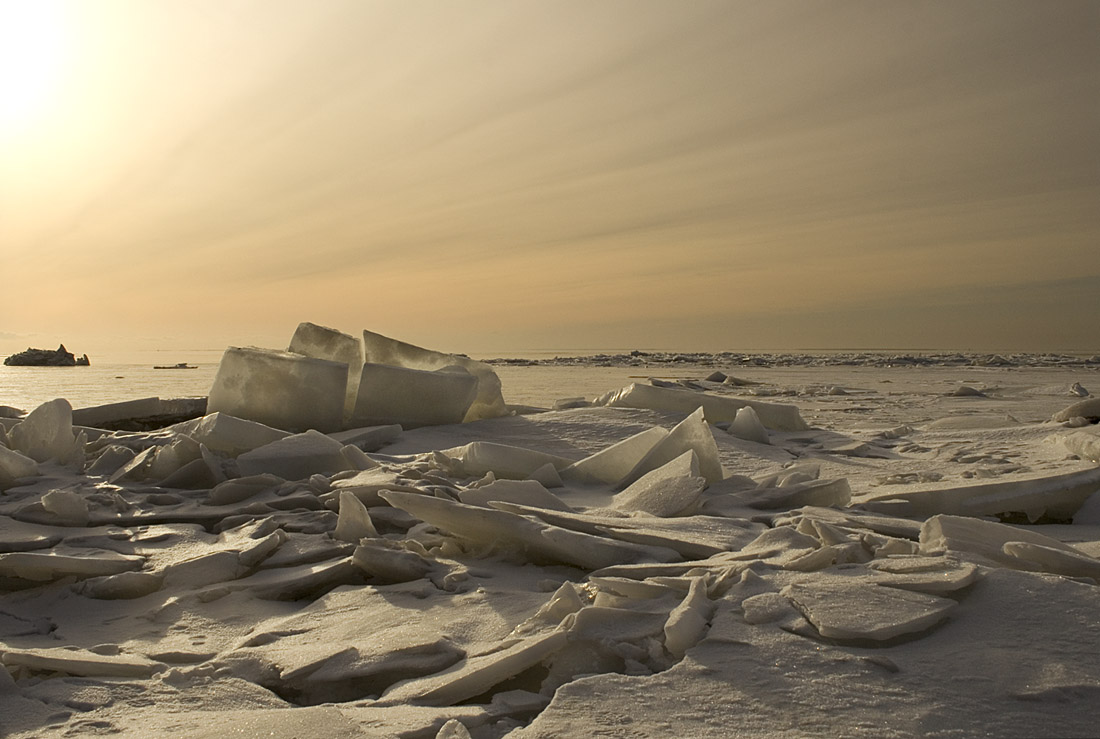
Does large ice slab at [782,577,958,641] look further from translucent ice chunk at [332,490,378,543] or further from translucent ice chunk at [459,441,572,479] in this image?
translucent ice chunk at [459,441,572,479]

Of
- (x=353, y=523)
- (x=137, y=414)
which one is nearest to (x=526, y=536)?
(x=353, y=523)

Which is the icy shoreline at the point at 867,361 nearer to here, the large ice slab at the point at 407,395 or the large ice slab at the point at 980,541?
the large ice slab at the point at 407,395

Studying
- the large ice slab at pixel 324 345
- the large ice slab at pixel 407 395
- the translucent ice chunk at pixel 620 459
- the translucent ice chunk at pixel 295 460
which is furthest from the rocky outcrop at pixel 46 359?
the translucent ice chunk at pixel 620 459

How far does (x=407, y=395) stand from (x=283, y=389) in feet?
2.26

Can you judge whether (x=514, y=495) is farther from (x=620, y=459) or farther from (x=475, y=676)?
(x=475, y=676)

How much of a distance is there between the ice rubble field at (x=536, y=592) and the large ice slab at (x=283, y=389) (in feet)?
2.76

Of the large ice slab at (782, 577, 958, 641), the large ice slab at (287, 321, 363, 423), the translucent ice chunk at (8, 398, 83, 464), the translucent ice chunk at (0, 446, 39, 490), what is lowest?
the large ice slab at (782, 577, 958, 641)

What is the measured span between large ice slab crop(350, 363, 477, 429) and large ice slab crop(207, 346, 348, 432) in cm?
14

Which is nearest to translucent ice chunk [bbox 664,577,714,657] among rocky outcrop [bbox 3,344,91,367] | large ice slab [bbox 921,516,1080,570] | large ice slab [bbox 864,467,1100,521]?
large ice slab [bbox 921,516,1080,570]

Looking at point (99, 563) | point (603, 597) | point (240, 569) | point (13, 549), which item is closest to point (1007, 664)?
point (603, 597)

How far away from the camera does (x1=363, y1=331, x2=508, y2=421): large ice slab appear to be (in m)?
4.88

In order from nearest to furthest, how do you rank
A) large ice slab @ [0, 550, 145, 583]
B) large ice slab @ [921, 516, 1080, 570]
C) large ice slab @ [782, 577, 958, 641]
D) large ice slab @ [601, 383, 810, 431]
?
large ice slab @ [782, 577, 958, 641]
large ice slab @ [921, 516, 1080, 570]
large ice slab @ [0, 550, 145, 583]
large ice slab @ [601, 383, 810, 431]

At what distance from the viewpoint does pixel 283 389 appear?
14.1 ft

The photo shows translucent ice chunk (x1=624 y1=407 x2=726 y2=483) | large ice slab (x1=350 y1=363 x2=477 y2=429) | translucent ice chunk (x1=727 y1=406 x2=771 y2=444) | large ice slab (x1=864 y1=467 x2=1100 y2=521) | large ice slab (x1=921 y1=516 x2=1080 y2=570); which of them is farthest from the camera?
large ice slab (x1=350 y1=363 x2=477 y2=429)
